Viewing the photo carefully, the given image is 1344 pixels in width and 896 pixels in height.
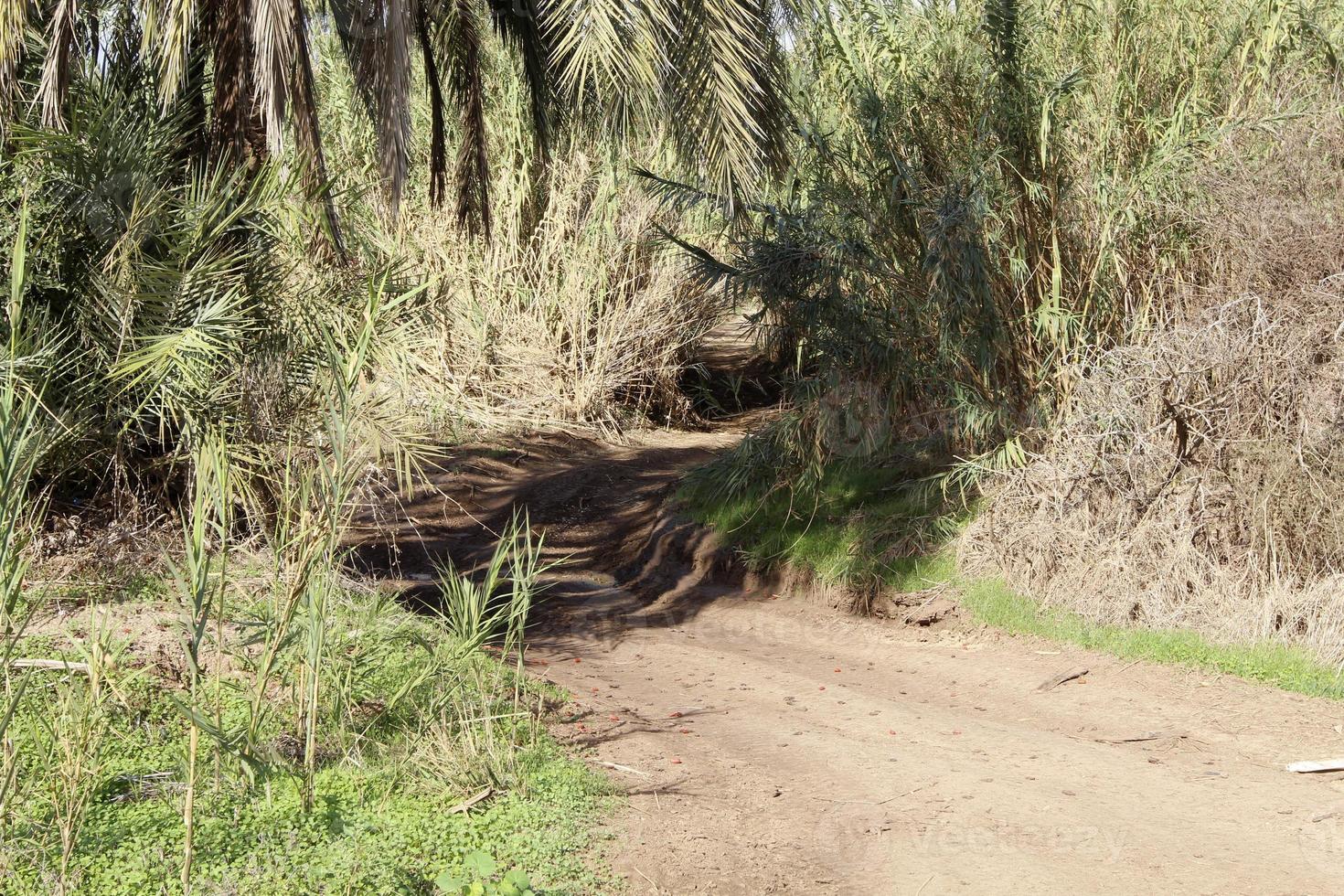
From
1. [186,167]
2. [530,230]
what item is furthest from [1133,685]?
[530,230]

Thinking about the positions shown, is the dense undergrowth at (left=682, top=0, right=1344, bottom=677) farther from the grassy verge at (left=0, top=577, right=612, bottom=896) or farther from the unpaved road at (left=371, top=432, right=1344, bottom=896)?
the grassy verge at (left=0, top=577, right=612, bottom=896)

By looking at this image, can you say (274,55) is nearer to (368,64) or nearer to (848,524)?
(368,64)

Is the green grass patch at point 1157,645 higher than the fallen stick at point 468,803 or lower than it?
higher

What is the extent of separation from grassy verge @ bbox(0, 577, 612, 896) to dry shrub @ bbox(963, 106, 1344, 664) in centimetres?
422

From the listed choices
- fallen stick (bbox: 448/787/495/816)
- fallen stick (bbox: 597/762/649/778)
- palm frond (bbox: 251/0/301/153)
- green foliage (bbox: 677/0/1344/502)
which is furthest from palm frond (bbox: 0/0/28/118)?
green foliage (bbox: 677/0/1344/502)

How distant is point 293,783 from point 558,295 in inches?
456

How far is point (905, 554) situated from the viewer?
31.3ft

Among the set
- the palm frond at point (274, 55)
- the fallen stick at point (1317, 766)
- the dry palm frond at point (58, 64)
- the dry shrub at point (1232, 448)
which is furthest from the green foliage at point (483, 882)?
the dry shrub at point (1232, 448)

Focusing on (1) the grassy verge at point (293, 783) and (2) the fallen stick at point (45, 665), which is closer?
(1) the grassy verge at point (293, 783)

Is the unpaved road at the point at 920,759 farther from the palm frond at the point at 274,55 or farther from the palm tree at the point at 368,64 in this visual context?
the palm frond at the point at 274,55

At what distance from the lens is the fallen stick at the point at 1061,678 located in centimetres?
737

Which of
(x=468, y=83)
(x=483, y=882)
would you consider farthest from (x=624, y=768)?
(x=468, y=83)

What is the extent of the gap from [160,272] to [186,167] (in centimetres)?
127

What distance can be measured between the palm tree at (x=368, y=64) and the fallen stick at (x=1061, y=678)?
376 cm
